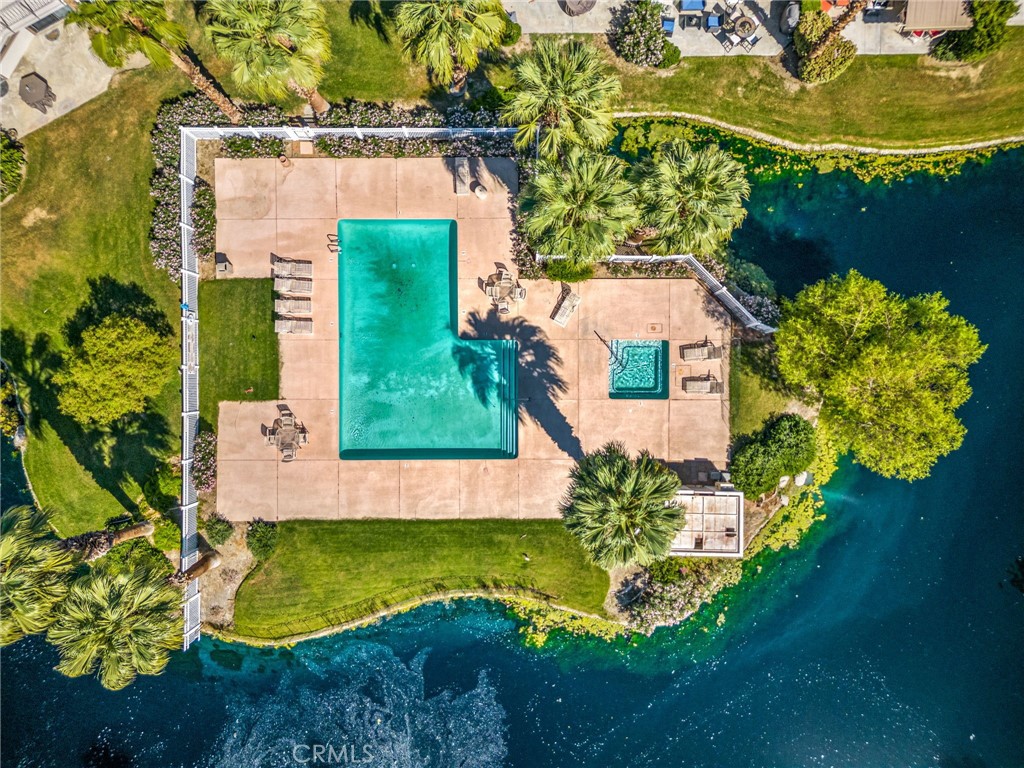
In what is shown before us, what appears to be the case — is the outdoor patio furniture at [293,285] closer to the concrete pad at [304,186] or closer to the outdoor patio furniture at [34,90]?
the concrete pad at [304,186]

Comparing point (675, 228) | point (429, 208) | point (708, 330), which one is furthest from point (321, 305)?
point (708, 330)

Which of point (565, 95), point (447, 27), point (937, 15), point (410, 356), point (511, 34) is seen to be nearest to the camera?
point (565, 95)

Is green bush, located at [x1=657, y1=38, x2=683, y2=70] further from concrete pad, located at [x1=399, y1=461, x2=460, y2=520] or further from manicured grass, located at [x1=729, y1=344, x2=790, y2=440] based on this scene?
concrete pad, located at [x1=399, y1=461, x2=460, y2=520]

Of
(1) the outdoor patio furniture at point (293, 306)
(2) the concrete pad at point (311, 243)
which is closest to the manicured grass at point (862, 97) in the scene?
(2) the concrete pad at point (311, 243)

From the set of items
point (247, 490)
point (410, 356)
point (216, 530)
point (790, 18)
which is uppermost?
point (790, 18)

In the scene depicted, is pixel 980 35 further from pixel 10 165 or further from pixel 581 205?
pixel 10 165

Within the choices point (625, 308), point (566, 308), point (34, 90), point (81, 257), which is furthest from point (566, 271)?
point (34, 90)
